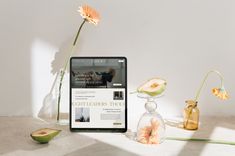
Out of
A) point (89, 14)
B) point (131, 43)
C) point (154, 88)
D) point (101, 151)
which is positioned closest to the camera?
point (101, 151)

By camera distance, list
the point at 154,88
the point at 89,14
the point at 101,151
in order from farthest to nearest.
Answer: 1. the point at 89,14
2. the point at 154,88
3. the point at 101,151

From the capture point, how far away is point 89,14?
130cm

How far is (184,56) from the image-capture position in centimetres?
145

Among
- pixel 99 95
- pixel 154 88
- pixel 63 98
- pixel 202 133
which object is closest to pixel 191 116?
pixel 202 133

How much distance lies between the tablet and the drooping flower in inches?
4.1

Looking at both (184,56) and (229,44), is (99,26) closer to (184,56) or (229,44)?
(184,56)

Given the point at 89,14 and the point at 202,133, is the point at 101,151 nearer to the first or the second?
the point at 202,133

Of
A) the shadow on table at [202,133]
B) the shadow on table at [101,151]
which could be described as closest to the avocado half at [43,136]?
the shadow on table at [101,151]

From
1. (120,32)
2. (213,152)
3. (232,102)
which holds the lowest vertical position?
(213,152)

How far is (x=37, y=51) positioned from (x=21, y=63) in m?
0.08

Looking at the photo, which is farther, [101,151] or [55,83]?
[55,83]

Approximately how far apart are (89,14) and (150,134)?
47 cm

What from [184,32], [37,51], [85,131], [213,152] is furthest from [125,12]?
[213,152]

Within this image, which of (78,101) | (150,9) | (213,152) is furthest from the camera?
→ (150,9)
